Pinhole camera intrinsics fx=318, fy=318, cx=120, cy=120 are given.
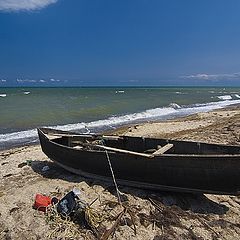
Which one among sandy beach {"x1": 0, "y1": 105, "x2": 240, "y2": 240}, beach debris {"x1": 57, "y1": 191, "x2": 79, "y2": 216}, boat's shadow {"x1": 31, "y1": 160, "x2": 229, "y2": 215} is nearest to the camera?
sandy beach {"x1": 0, "y1": 105, "x2": 240, "y2": 240}

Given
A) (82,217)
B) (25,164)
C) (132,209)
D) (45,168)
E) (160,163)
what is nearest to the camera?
(82,217)

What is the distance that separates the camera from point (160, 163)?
650 cm

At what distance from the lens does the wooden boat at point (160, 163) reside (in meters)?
5.92

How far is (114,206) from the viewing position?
6270mm

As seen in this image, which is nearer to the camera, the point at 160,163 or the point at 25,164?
the point at 160,163

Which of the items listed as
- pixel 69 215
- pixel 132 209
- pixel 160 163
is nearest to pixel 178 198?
pixel 160 163

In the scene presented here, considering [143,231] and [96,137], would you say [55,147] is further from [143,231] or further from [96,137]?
[143,231]

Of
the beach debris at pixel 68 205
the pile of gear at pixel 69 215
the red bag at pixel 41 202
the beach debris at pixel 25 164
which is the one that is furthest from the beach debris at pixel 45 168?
the beach debris at pixel 68 205

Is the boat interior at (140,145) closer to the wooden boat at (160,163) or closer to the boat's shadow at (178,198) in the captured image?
the wooden boat at (160,163)

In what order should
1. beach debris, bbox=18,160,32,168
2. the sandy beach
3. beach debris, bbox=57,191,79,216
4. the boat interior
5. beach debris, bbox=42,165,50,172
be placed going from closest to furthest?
the sandy beach < beach debris, bbox=57,191,79,216 < the boat interior < beach debris, bbox=42,165,50,172 < beach debris, bbox=18,160,32,168

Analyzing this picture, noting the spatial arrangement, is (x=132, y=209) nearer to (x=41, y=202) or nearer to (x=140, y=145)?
(x=41, y=202)

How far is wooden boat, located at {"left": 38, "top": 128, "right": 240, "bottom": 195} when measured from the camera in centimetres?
592

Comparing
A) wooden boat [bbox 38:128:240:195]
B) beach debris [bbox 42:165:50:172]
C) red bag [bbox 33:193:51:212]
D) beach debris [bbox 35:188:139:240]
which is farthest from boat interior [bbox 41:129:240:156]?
red bag [bbox 33:193:51:212]

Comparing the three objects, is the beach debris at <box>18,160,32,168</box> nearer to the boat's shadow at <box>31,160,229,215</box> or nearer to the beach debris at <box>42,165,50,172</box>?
the beach debris at <box>42,165,50,172</box>
